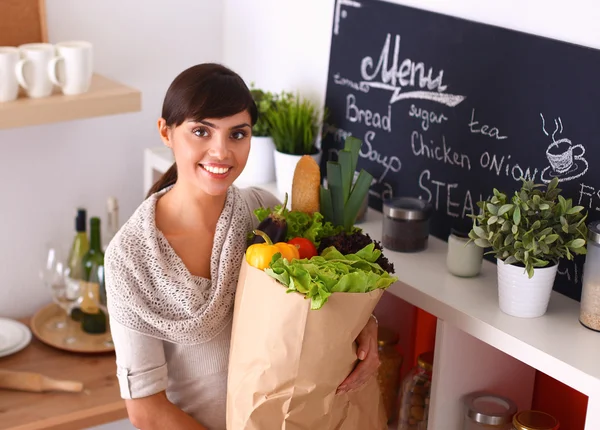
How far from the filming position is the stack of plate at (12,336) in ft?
6.98

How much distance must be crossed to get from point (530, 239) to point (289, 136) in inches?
29.0

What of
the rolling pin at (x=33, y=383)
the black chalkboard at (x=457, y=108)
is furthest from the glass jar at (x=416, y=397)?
the rolling pin at (x=33, y=383)

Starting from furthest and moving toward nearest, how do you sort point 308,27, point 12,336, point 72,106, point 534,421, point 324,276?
point 12,336 → point 308,27 → point 72,106 → point 534,421 → point 324,276

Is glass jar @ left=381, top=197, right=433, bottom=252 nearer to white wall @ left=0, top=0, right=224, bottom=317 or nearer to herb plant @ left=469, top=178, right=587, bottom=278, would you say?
herb plant @ left=469, top=178, right=587, bottom=278

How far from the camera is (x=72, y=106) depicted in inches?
75.5

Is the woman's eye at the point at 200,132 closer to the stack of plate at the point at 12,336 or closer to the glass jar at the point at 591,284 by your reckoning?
the glass jar at the point at 591,284

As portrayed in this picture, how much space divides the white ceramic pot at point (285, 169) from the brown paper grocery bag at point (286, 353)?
61cm

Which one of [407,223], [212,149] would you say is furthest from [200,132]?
[407,223]

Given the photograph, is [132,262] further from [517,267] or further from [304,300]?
[517,267]

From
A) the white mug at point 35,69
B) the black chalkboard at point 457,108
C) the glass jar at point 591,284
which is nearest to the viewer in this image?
the glass jar at point 591,284

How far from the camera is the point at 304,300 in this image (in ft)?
4.06

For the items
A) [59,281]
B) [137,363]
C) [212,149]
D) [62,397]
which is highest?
[212,149]

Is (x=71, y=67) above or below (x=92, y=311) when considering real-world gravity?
above

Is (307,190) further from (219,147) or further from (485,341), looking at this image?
(485,341)
